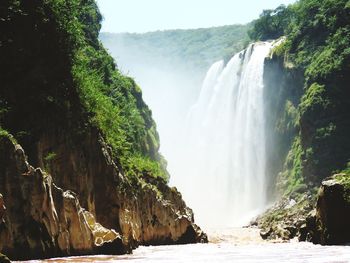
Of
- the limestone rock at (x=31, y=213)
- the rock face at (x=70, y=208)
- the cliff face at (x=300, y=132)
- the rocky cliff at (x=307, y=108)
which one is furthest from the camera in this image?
the rocky cliff at (x=307, y=108)

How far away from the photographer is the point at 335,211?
2188 cm

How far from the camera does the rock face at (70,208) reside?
47.8ft

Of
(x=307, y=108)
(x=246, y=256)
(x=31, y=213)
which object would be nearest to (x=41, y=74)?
(x=31, y=213)

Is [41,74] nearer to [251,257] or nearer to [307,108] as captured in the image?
[251,257]

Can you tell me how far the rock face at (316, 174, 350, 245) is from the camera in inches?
848

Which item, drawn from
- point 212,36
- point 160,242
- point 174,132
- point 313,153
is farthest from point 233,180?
point 212,36

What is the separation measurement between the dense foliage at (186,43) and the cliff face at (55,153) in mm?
122770

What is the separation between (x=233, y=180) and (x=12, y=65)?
173ft

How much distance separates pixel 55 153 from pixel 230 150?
54.3 metres

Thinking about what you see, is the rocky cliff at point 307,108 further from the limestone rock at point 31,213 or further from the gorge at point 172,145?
the limestone rock at point 31,213

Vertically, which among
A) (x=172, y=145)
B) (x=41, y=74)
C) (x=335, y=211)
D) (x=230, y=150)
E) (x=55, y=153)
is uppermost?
(x=172, y=145)

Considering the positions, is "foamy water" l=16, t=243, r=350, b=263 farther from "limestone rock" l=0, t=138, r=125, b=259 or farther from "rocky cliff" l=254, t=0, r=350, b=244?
"rocky cliff" l=254, t=0, r=350, b=244

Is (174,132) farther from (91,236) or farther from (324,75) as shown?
(91,236)

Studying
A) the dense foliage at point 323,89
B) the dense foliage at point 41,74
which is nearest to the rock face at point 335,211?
the dense foliage at point 41,74
